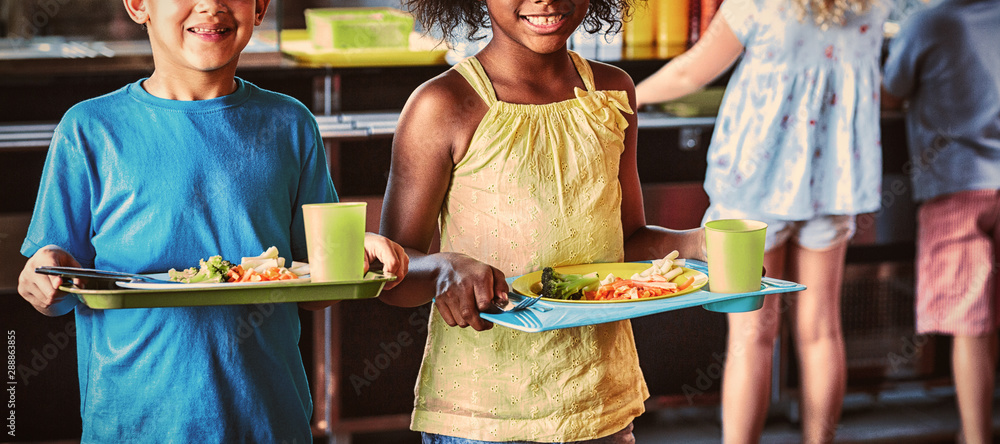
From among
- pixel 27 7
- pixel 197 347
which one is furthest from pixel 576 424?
pixel 27 7

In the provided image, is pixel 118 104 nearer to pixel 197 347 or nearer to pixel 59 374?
pixel 197 347

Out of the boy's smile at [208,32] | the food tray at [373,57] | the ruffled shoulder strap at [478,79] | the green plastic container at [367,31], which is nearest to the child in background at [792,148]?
the food tray at [373,57]

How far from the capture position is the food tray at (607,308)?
1.04m

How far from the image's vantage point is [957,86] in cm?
265

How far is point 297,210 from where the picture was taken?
1.24 metres

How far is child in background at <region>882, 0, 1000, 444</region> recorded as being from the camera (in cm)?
263

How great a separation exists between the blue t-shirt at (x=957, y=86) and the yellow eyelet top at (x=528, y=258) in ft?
5.75

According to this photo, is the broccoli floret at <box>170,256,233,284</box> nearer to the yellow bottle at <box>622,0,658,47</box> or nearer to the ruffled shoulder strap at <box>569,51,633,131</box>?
the ruffled shoulder strap at <box>569,51,633,131</box>

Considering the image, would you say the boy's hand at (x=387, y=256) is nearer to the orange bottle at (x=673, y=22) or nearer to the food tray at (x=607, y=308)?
the food tray at (x=607, y=308)

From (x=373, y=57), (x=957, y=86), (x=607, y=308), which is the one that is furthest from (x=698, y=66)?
(x=607, y=308)

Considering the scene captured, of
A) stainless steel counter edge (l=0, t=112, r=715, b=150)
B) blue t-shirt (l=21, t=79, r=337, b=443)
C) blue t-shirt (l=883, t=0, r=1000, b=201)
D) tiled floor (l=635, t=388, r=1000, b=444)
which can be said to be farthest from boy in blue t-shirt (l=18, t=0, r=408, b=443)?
blue t-shirt (l=883, t=0, r=1000, b=201)

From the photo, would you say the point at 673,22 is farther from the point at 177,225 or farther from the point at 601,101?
the point at 177,225

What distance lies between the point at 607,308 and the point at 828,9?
1.53 m

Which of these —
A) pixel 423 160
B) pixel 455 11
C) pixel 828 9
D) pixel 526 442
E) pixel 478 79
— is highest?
pixel 828 9
